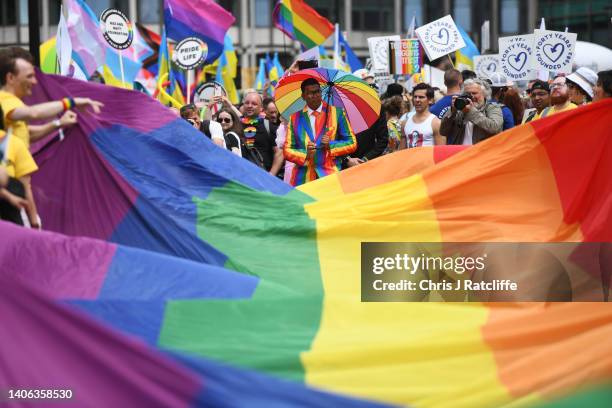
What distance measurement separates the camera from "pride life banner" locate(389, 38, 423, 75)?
1792 centimetres

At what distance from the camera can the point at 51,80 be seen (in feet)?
24.4

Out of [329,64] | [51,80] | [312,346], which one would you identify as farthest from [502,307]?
[329,64]

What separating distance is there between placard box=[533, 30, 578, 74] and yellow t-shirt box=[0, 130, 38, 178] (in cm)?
1098

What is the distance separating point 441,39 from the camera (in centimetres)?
1738

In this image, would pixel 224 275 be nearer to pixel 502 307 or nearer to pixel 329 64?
pixel 502 307

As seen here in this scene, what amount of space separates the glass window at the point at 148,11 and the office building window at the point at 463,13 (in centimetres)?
1444

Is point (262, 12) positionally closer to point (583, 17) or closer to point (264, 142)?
point (583, 17)

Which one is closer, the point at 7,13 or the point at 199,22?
the point at 199,22

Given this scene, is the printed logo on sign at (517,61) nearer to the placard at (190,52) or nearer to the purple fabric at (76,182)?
the placard at (190,52)

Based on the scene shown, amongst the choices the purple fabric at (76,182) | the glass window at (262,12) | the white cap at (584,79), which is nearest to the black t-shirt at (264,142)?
the white cap at (584,79)

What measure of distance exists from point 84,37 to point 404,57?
5.53 metres

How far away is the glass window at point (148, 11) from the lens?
170 feet

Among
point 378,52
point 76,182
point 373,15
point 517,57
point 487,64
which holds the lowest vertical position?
point 76,182

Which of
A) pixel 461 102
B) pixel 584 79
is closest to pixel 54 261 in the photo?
pixel 461 102
